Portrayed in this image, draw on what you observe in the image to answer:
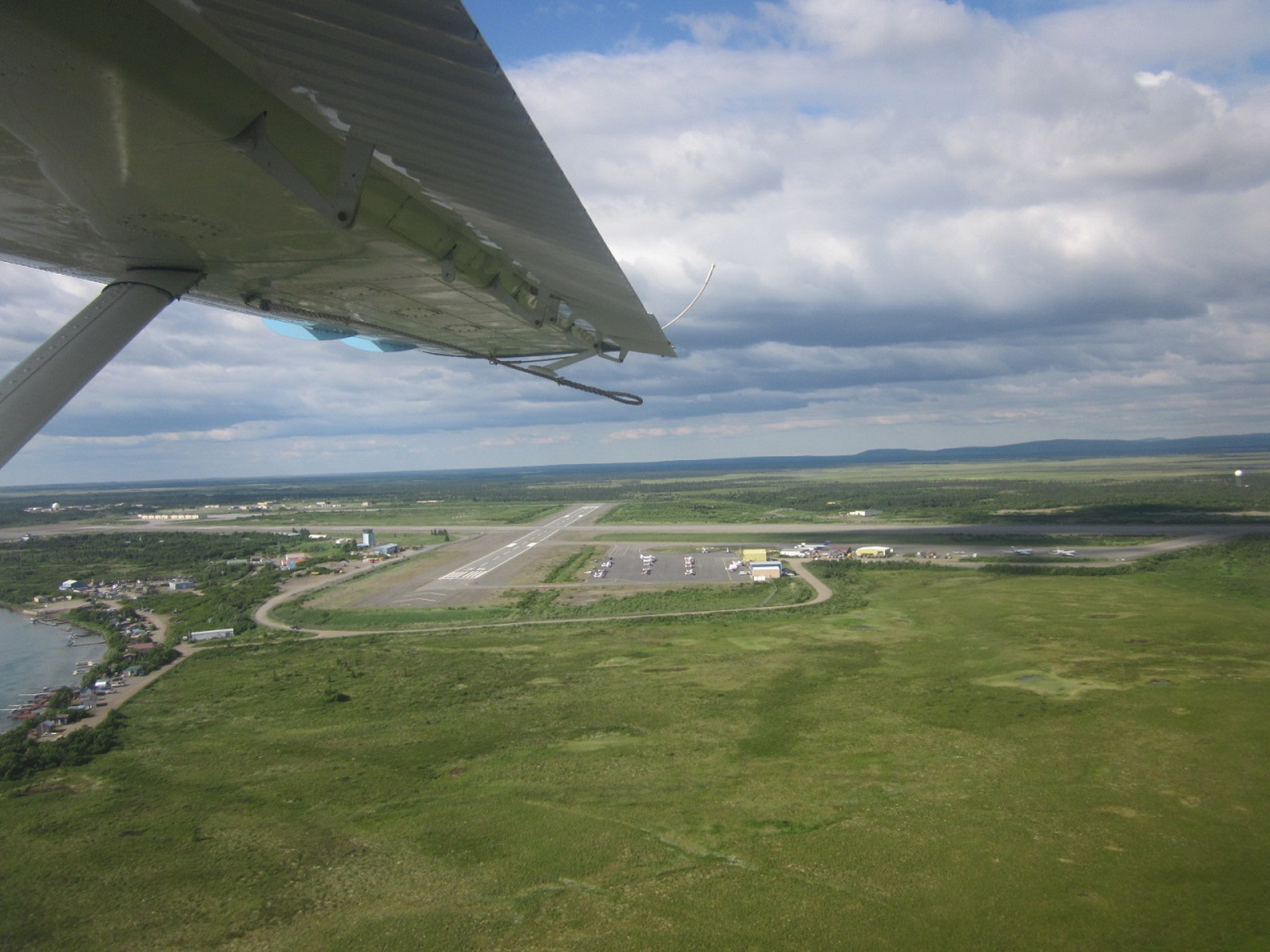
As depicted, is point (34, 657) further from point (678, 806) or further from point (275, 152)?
point (275, 152)

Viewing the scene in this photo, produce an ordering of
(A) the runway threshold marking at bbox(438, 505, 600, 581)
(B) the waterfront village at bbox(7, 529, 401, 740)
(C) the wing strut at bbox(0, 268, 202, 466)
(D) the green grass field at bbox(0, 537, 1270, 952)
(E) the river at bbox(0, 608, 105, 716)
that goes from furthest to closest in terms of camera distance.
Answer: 1. (A) the runway threshold marking at bbox(438, 505, 600, 581)
2. (E) the river at bbox(0, 608, 105, 716)
3. (B) the waterfront village at bbox(7, 529, 401, 740)
4. (D) the green grass field at bbox(0, 537, 1270, 952)
5. (C) the wing strut at bbox(0, 268, 202, 466)

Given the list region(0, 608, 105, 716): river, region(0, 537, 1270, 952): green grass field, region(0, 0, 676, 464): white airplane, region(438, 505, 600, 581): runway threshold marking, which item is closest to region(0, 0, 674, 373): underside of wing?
region(0, 0, 676, 464): white airplane

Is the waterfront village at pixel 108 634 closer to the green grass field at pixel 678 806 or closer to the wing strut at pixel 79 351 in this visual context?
the green grass field at pixel 678 806

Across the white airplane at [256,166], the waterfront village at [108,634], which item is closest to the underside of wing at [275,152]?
the white airplane at [256,166]

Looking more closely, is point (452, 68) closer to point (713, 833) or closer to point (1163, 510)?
point (713, 833)

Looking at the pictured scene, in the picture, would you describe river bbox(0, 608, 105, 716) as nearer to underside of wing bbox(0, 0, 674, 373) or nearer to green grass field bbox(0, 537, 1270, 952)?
green grass field bbox(0, 537, 1270, 952)

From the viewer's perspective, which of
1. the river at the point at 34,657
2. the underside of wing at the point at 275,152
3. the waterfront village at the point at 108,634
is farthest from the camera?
the river at the point at 34,657

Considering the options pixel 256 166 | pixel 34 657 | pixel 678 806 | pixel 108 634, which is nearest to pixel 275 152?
pixel 256 166
